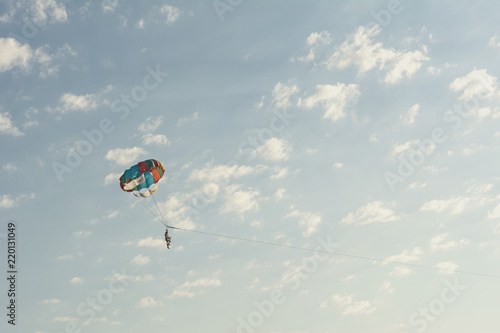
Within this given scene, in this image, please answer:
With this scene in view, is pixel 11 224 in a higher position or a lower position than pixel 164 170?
lower

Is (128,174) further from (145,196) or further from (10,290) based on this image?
(10,290)

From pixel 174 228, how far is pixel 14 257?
47.9 ft

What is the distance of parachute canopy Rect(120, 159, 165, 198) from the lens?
50438 millimetres

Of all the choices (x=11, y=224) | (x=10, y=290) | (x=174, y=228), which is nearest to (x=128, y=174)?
(x=174, y=228)

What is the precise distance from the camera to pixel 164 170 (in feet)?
175

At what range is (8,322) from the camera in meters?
46.8

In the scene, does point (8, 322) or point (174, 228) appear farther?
point (174, 228)

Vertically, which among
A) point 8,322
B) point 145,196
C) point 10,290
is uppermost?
point 145,196

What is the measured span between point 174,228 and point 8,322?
17.0 m

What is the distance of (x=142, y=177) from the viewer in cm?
5069

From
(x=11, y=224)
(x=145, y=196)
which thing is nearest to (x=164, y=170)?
(x=145, y=196)

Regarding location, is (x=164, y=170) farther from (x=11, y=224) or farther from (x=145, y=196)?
(x=11, y=224)

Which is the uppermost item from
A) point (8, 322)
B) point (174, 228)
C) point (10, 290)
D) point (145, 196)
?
point (145, 196)

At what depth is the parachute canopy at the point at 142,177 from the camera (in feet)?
165
